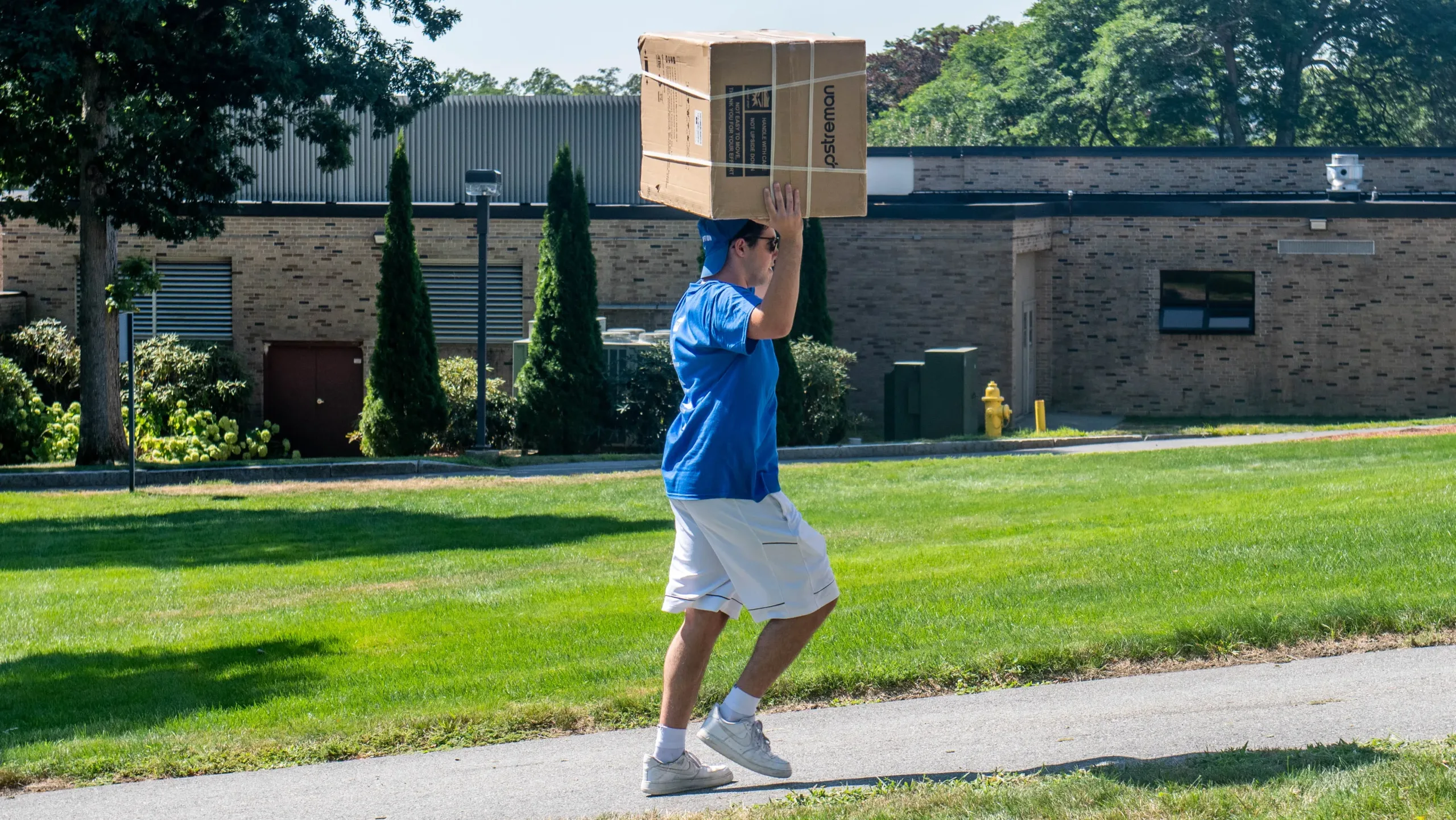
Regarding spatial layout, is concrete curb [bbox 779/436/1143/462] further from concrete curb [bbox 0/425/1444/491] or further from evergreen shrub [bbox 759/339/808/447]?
evergreen shrub [bbox 759/339/808/447]

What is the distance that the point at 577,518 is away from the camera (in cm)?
1473

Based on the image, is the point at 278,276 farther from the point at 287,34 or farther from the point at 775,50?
the point at 775,50

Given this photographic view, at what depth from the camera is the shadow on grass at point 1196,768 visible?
4.81 metres

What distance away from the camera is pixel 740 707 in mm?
5078

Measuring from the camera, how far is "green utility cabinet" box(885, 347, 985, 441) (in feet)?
78.9

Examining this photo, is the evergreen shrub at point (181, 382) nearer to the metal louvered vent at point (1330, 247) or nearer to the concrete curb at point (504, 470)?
the concrete curb at point (504, 470)

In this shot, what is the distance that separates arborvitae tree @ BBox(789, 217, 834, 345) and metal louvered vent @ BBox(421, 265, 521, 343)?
554 cm

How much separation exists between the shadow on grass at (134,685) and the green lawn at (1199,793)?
9.35ft

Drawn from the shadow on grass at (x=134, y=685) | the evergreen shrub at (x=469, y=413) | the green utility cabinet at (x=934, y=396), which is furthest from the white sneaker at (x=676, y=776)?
the evergreen shrub at (x=469, y=413)

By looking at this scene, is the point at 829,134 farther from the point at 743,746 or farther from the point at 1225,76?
the point at 1225,76

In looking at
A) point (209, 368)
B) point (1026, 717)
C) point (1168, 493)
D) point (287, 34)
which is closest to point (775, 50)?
point (1026, 717)

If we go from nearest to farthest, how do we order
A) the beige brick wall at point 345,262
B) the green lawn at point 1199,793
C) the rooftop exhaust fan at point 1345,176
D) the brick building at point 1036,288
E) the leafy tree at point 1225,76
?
1. the green lawn at point 1199,793
2. the brick building at point 1036,288
3. the beige brick wall at point 345,262
4. the rooftop exhaust fan at point 1345,176
5. the leafy tree at point 1225,76

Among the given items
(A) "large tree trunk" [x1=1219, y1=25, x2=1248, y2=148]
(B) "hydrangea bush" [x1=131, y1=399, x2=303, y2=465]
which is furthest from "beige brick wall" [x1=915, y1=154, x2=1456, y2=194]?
(A) "large tree trunk" [x1=1219, y1=25, x2=1248, y2=148]

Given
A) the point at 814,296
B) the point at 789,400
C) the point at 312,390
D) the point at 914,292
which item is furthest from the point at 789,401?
the point at 312,390
